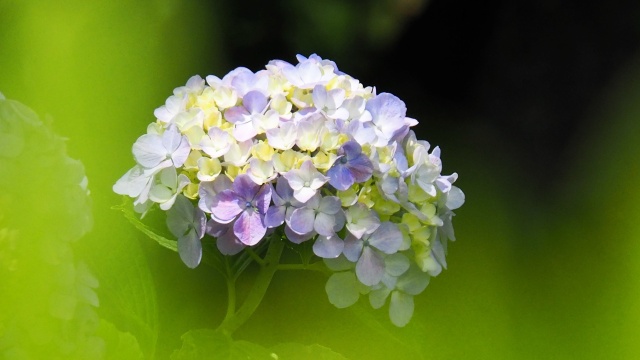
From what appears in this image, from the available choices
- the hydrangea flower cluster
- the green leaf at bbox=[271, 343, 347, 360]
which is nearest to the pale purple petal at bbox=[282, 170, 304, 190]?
the hydrangea flower cluster

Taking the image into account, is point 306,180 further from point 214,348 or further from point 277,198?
point 214,348

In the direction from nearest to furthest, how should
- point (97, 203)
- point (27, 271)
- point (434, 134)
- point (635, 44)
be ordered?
point (27, 271)
point (97, 203)
point (434, 134)
point (635, 44)

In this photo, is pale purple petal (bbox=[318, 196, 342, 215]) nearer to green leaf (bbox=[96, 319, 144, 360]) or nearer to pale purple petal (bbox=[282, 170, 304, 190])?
pale purple petal (bbox=[282, 170, 304, 190])

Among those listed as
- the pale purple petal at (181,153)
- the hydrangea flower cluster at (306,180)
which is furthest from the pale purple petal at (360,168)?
the pale purple petal at (181,153)

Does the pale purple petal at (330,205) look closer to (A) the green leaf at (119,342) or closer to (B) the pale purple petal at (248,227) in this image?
(B) the pale purple petal at (248,227)

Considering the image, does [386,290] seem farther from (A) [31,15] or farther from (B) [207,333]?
(A) [31,15]

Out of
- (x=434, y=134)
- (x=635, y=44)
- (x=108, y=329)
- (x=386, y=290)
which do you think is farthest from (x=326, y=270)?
(x=635, y=44)
